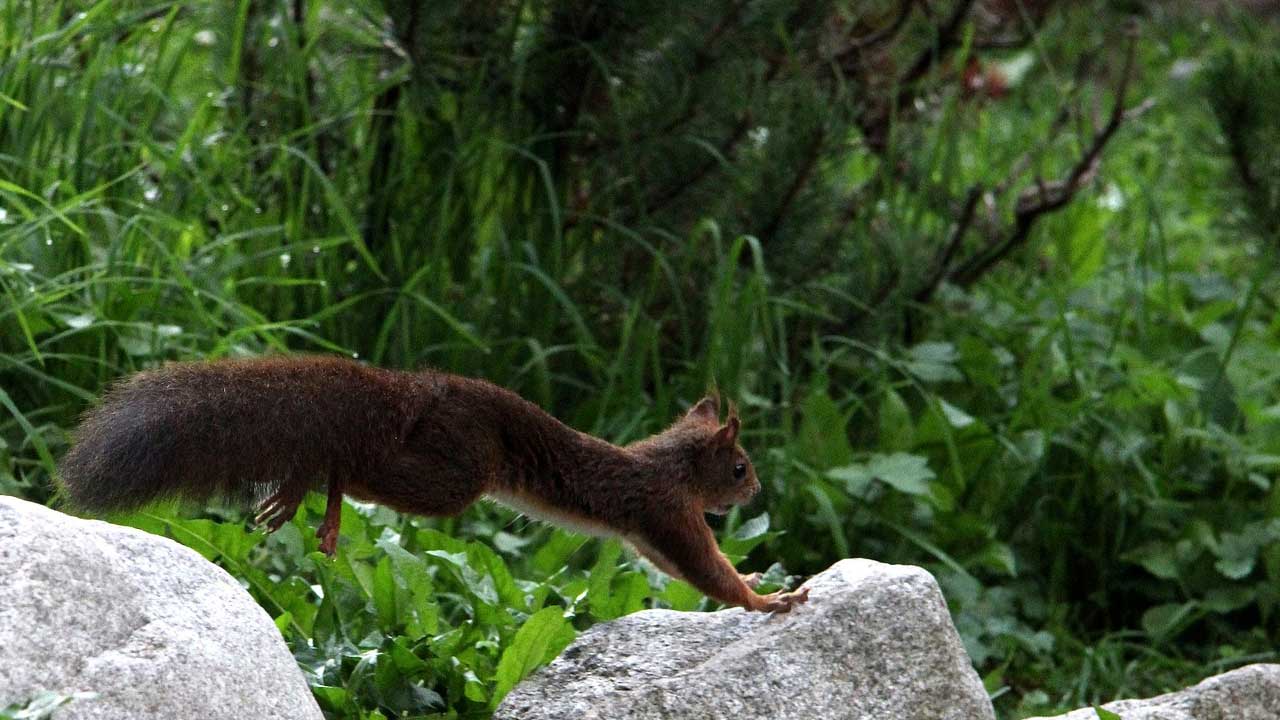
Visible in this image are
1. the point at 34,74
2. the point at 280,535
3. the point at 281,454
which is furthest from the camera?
the point at 34,74

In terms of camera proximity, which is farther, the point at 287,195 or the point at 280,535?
the point at 287,195

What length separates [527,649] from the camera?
3195 mm

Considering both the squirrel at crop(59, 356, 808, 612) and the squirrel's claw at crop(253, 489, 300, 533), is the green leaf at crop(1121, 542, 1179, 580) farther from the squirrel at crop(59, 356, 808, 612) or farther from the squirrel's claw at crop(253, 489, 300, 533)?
the squirrel's claw at crop(253, 489, 300, 533)

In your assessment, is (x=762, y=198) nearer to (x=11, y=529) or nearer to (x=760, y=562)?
(x=760, y=562)

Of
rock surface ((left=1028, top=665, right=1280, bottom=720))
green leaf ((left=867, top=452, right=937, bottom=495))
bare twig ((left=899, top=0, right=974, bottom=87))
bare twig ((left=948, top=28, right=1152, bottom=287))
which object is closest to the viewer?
rock surface ((left=1028, top=665, right=1280, bottom=720))

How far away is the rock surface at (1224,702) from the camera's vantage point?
340 centimetres

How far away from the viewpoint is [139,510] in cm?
290

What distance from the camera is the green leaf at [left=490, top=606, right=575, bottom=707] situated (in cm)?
318

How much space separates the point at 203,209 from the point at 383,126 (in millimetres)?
629

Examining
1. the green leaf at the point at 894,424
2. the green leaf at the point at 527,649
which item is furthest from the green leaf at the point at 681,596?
the green leaf at the point at 894,424

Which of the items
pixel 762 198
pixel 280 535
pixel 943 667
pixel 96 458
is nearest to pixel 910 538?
pixel 762 198

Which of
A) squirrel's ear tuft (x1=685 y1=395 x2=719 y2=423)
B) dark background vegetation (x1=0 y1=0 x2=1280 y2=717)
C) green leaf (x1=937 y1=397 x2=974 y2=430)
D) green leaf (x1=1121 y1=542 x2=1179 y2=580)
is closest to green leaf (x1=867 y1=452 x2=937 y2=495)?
dark background vegetation (x1=0 y1=0 x2=1280 y2=717)

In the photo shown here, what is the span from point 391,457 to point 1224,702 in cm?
173

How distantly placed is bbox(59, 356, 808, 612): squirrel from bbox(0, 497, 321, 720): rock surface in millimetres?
199
